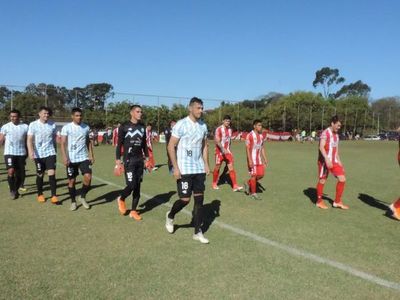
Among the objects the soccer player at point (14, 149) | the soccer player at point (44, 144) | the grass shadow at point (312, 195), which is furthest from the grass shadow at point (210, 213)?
the soccer player at point (14, 149)

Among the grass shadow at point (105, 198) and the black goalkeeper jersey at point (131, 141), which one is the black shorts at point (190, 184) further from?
the grass shadow at point (105, 198)

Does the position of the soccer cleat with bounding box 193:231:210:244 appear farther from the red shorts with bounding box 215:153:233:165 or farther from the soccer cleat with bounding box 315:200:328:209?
the red shorts with bounding box 215:153:233:165

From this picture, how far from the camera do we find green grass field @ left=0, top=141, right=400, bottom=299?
4355 millimetres

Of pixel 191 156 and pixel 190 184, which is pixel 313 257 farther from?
pixel 191 156

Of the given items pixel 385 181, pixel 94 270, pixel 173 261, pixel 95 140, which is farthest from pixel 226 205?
pixel 95 140

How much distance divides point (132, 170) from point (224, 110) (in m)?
47.0

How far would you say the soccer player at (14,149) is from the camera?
31.0 feet

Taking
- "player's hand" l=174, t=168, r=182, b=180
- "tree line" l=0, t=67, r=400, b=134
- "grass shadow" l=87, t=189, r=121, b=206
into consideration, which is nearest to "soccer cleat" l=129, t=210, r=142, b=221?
"grass shadow" l=87, t=189, r=121, b=206

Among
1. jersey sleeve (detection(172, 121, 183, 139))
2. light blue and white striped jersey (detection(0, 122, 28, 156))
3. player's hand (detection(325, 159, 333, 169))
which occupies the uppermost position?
jersey sleeve (detection(172, 121, 183, 139))

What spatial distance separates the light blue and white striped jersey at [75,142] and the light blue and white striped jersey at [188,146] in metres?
2.81

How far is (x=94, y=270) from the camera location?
4.85 metres

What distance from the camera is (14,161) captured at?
955 cm

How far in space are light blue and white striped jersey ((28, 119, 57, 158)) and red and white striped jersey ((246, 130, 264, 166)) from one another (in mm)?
4417

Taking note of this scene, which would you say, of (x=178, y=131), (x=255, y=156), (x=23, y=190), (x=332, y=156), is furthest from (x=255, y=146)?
(x=23, y=190)
